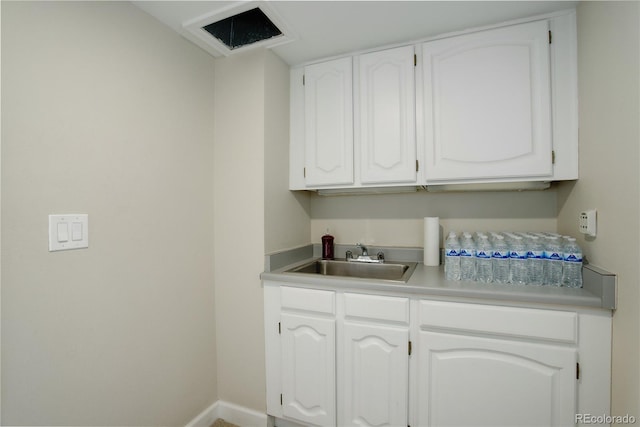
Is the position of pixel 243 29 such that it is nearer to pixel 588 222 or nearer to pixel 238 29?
pixel 238 29

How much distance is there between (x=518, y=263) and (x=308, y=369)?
1144 millimetres

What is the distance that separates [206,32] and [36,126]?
3.01 ft

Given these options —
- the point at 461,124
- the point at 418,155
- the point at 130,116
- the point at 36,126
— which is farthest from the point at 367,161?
the point at 36,126

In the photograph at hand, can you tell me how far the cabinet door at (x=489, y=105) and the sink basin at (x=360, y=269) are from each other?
1.91 ft

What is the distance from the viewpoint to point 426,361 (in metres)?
1.32

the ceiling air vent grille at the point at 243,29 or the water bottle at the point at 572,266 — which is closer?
the water bottle at the point at 572,266

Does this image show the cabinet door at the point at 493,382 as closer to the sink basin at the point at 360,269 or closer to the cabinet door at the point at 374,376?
the cabinet door at the point at 374,376

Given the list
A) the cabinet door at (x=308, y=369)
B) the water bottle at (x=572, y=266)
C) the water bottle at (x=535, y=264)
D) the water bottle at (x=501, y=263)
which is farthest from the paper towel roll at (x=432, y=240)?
the cabinet door at (x=308, y=369)

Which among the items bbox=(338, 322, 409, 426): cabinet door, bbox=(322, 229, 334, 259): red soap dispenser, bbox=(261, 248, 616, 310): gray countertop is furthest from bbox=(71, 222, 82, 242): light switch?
bbox=(322, 229, 334, 259): red soap dispenser

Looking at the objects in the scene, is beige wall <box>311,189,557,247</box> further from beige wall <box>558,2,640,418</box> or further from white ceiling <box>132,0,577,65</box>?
white ceiling <box>132,0,577,65</box>

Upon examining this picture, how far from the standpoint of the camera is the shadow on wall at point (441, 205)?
1665 mm

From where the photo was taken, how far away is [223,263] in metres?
1.75

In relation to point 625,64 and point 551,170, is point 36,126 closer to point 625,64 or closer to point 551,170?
point 625,64

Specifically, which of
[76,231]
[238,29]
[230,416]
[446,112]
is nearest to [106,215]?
[76,231]
